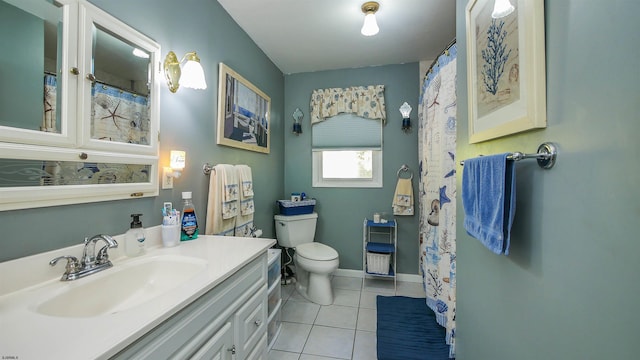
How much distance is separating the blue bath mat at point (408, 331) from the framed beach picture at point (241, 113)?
183 centimetres

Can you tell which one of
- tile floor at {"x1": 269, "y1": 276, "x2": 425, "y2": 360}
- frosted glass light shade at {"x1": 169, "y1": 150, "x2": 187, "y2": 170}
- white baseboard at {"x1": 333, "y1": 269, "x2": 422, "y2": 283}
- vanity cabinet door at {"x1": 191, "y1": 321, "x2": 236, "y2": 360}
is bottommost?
tile floor at {"x1": 269, "y1": 276, "x2": 425, "y2": 360}

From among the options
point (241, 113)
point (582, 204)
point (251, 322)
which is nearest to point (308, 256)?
point (251, 322)

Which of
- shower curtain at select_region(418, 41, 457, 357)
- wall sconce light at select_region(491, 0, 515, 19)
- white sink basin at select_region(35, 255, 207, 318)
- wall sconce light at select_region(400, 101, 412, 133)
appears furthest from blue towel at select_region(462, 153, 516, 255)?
wall sconce light at select_region(400, 101, 412, 133)

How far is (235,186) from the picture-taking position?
5.77 feet

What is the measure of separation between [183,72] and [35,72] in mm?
615

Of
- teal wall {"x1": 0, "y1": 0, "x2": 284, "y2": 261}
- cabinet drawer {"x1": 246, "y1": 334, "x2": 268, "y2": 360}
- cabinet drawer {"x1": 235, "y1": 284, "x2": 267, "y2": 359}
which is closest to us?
teal wall {"x1": 0, "y1": 0, "x2": 284, "y2": 261}

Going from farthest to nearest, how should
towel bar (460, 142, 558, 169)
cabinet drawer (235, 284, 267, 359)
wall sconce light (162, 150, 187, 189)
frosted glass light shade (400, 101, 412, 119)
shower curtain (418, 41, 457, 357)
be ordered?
frosted glass light shade (400, 101, 412, 119) → shower curtain (418, 41, 457, 357) → wall sconce light (162, 150, 187, 189) → cabinet drawer (235, 284, 267, 359) → towel bar (460, 142, 558, 169)

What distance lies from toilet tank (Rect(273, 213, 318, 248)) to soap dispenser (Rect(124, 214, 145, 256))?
157 cm

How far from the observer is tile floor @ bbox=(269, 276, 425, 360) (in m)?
1.70

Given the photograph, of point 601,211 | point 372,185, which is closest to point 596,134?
point 601,211

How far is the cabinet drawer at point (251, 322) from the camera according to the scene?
3.51 feet

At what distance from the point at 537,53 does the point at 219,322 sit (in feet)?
4.30

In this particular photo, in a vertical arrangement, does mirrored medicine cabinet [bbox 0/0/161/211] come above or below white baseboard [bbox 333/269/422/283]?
above

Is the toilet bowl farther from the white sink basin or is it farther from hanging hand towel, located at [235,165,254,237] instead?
the white sink basin
